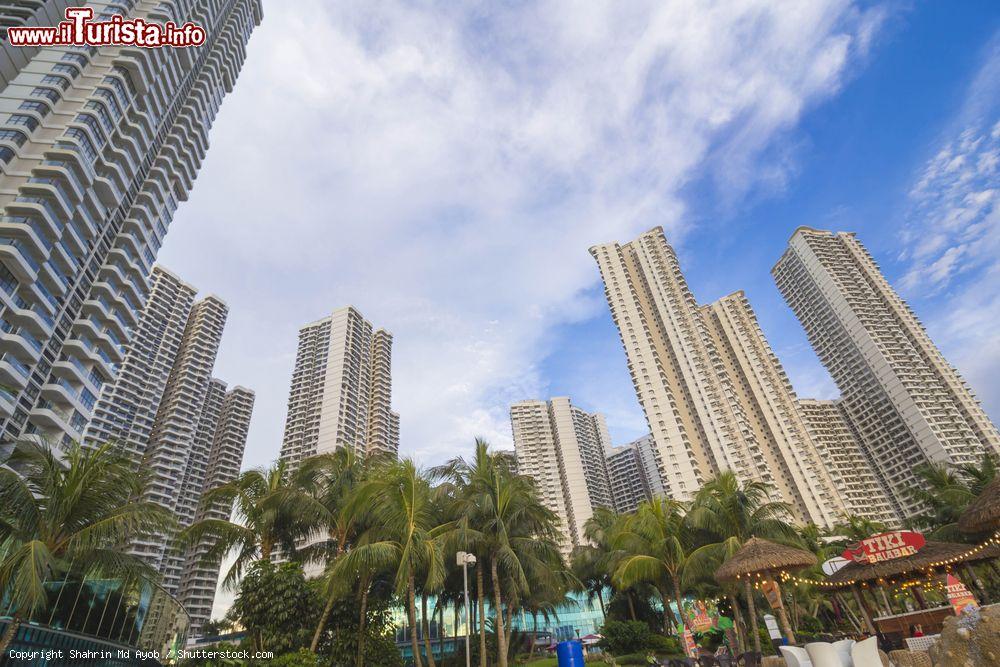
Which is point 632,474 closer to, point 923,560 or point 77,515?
point 923,560

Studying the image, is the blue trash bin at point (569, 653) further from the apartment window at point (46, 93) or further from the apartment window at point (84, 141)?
the apartment window at point (46, 93)

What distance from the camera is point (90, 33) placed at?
33438mm

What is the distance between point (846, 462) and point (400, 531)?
9674 cm

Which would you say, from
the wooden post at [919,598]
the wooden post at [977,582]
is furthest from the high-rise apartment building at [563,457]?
the wooden post at [977,582]

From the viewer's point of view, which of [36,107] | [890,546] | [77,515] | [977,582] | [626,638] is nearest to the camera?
[77,515]

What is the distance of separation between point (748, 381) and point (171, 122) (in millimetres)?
88447

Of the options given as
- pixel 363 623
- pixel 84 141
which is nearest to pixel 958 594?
pixel 363 623

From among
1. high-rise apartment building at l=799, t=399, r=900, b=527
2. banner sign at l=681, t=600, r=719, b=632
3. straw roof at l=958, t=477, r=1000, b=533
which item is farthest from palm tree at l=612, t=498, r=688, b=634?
high-rise apartment building at l=799, t=399, r=900, b=527

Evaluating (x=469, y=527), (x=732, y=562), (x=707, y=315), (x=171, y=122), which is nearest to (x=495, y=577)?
(x=469, y=527)

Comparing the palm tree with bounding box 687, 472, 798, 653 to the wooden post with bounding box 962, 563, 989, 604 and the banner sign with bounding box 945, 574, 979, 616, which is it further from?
the banner sign with bounding box 945, 574, 979, 616

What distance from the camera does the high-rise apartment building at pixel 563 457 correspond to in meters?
102

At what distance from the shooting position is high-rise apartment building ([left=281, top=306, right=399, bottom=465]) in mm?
82250

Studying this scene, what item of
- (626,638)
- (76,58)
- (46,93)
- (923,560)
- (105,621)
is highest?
(76,58)

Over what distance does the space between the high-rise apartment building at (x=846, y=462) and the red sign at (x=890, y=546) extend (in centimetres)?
7142
